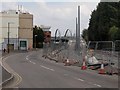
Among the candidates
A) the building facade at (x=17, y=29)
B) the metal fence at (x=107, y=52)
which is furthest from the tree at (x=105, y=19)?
the metal fence at (x=107, y=52)

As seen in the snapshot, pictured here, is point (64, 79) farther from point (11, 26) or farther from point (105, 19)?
point (11, 26)

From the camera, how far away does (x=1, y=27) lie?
460 ft

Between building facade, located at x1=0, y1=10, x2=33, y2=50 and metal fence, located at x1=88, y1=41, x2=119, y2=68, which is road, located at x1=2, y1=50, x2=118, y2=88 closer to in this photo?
metal fence, located at x1=88, y1=41, x2=119, y2=68

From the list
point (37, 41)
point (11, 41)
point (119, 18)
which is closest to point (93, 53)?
point (119, 18)

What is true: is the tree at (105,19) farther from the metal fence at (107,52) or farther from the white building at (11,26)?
the metal fence at (107,52)

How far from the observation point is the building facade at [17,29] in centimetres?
13850

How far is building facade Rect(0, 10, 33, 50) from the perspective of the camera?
138500 mm

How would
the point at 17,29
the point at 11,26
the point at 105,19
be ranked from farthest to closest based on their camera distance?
1. the point at 11,26
2. the point at 17,29
3. the point at 105,19

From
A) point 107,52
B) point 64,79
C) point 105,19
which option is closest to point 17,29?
point 105,19

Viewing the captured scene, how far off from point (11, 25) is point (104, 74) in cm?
11533

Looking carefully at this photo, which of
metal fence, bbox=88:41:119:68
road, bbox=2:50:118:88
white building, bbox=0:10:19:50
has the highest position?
white building, bbox=0:10:19:50

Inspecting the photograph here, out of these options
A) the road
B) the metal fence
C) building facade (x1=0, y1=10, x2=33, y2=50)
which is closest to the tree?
building facade (x1=0, y1=10, x2=33, y2=50)

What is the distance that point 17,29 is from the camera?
13962 centimetres

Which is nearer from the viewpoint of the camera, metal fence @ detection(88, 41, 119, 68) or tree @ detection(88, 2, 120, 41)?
metal fence @ detection(88, 41, 119, 68)
